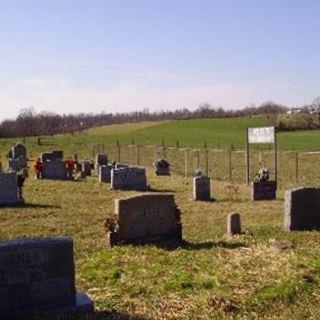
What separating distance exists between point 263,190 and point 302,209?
9.85 meters

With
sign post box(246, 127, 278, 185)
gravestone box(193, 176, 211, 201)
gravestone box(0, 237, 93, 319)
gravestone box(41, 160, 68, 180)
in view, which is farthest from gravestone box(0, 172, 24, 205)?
gravestone box(0, 237, 93, 319)

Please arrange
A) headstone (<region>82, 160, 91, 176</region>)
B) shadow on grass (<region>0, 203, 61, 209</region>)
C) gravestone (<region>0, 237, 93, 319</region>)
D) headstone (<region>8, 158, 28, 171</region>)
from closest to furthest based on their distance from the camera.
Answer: gravestone (<region>0, 237, 93, 319</region>) → shadow on grass (<region>0, 203, 61, 209</region>) → headstone (<region>82, 160, 91, 176</region>) → headstone (<region>8, 158, 28, 171</region>)

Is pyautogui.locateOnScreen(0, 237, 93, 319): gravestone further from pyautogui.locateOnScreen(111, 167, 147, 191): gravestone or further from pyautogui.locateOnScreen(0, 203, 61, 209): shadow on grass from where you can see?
pyautogui.locateOnScreen(111, 167, 147, 191): gravestone

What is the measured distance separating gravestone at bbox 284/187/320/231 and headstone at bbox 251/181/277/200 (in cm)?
951

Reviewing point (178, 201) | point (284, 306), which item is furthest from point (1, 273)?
point (178, 201)

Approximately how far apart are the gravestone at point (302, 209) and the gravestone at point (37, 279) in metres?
8.17

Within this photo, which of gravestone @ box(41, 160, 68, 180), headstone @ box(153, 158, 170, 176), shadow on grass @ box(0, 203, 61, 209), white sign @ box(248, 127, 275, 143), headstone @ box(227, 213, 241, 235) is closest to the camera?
headstone @ box(227, 213, 241, 235)

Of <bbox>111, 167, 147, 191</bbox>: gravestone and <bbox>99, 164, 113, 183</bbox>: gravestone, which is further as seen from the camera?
<bbox>99, 164, 113, 183</bbox>: gravestone

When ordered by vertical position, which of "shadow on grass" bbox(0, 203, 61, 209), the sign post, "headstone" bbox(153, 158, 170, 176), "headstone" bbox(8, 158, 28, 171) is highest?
the sign post

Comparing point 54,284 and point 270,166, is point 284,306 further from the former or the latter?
point 270,166

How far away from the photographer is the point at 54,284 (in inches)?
335

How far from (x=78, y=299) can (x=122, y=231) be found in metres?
5.32

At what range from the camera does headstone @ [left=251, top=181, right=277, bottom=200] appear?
1007 inches

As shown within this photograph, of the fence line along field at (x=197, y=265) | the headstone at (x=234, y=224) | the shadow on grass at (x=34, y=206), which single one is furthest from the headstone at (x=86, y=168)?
the headstone at (x=234, y=224)
